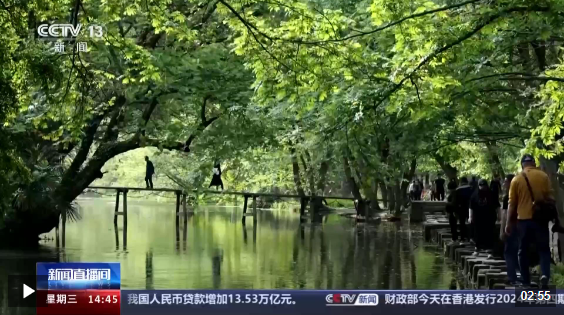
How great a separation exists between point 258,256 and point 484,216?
6449mm

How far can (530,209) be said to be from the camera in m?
8.66

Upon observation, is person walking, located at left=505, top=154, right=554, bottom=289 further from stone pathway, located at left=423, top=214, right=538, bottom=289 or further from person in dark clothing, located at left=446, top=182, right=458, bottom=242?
person in dark clothing, located at left=446, top=182, right=458, bottom=242

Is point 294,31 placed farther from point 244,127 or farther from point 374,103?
point 244,127

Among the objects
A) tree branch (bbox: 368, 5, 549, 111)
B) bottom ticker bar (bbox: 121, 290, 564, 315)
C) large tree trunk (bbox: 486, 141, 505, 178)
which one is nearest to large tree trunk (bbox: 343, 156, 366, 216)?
large tree trunk (bbox: 486, 141, 505, 178)

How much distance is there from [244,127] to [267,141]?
45.5 inches

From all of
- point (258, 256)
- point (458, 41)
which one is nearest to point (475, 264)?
point (458, 41)

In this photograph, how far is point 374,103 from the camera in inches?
418

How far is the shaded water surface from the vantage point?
538 inches

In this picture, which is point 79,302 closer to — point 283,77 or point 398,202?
point 283,77

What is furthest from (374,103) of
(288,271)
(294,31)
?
(288,271)

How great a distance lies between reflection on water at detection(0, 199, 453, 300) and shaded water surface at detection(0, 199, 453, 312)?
20mm

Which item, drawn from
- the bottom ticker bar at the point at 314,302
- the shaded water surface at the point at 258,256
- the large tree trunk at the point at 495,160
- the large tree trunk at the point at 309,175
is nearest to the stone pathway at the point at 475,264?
the shaded water surface at the point at 258,256

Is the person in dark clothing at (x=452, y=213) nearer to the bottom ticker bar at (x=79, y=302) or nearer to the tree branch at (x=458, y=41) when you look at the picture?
the tree branch at (x=458, y=41)

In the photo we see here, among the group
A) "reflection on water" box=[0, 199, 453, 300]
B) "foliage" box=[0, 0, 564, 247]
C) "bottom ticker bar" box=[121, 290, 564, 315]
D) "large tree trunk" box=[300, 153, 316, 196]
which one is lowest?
"reflection on water" box=[0, 199, 453, 300]
